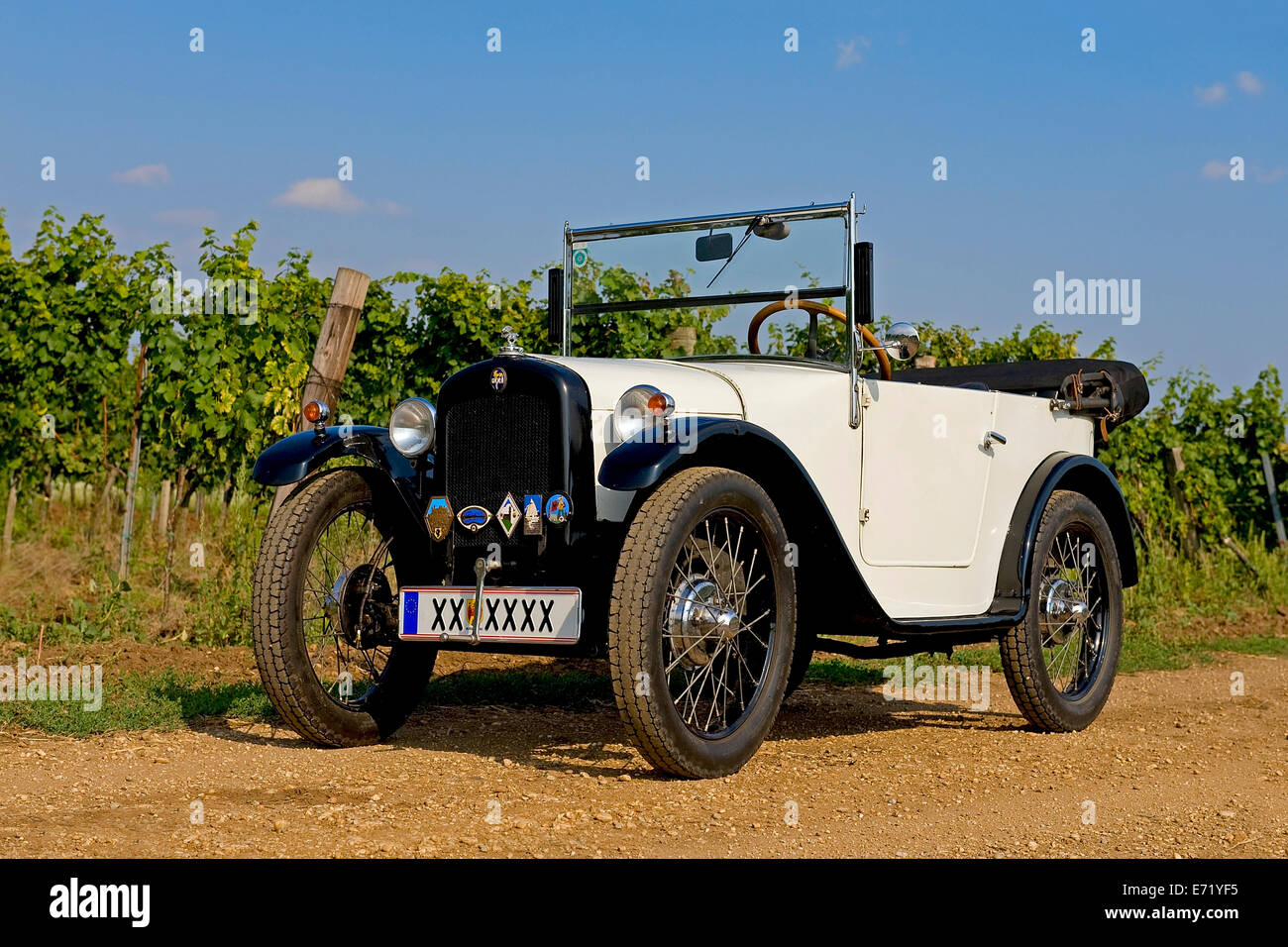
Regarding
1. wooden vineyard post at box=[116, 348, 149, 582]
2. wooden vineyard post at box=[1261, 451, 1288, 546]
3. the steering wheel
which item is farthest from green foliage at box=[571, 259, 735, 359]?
wooden vineyard post at box=[1261, 451, 1288, 546]

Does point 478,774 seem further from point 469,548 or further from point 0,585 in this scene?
point 0,585

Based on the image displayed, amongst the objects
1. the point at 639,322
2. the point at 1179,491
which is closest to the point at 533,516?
the point at 639,322

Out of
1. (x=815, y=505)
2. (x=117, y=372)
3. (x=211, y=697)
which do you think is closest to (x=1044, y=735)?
(x=815, y=505)

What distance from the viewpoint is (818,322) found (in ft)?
20.0

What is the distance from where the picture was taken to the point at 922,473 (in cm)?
598

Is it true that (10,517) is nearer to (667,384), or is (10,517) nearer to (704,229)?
(704,229)

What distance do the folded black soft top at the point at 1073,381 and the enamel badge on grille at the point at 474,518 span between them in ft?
9.44

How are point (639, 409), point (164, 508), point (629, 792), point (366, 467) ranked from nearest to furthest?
1. point (629, 792)
2. point (639, 409)
3. point (366, 467)
4. point (164, 508)

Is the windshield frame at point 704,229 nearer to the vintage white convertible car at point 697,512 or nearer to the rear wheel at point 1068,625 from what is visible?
A: the vintage white convertible car at point 697,512

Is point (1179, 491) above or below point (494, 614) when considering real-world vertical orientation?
above

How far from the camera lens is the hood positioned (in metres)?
5.05

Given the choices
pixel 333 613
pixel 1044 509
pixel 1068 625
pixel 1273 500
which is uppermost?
pixel 1044 509

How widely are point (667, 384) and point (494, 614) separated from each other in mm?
1095

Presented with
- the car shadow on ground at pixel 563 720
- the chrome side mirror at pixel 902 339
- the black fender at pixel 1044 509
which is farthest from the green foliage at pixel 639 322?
the car shadow on ground at pixel 563 720
